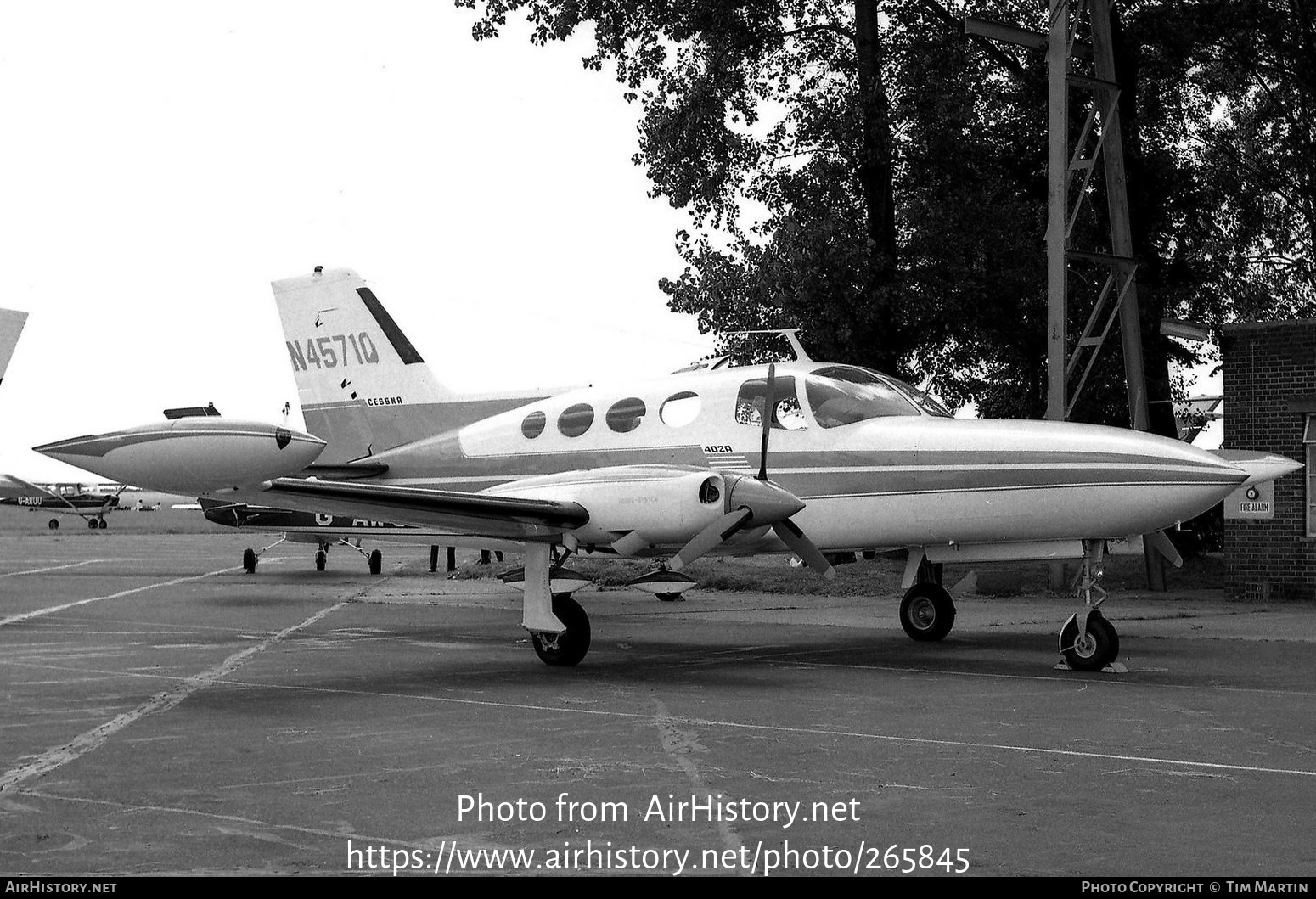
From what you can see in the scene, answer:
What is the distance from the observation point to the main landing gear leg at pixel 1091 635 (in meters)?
11.6

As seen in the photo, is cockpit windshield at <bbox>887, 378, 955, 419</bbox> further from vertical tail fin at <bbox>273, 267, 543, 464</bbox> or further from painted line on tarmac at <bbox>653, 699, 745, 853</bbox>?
vertical tail fin at <bbox>273, 267, 543, 464</bbox>

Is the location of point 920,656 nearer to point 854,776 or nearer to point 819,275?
point 854,776

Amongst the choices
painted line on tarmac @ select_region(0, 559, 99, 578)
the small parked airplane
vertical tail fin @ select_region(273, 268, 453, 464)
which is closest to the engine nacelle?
vertical tail fin @ select_region(273, 268, 453, 464)

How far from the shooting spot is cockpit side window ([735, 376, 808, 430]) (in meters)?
13.1

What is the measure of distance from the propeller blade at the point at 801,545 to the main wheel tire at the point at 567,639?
1996 millimetres

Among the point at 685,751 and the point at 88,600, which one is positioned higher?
the point at 685,751

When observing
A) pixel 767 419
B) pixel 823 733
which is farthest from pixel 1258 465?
pixel 823 733

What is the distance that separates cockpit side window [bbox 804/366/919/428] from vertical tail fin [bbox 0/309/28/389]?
831 centimetres

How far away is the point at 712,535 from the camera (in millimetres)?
11172

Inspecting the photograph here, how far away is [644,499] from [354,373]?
7.44 m

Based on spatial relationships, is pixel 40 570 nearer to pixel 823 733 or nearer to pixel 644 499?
pixel 644 499

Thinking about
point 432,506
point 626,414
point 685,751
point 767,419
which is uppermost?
point 626,414

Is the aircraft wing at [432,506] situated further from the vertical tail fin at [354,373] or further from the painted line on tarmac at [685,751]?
the vertical tail fin at [354,373]
